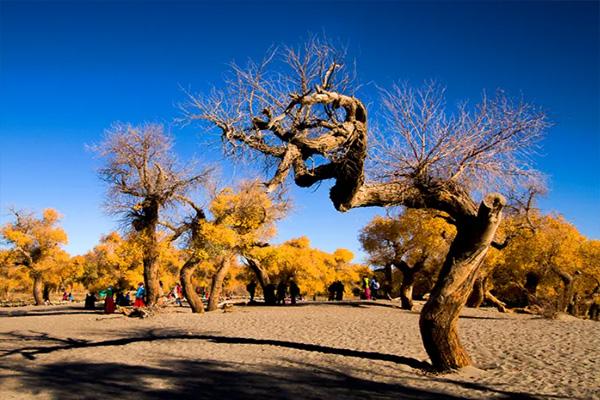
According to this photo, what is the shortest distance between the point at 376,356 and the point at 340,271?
50.8m

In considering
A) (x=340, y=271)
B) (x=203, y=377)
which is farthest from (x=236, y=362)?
(x=340, y=271)

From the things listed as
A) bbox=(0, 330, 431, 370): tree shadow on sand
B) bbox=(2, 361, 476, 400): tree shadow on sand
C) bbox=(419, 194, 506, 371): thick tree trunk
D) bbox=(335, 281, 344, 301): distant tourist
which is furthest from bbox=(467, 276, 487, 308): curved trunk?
bbox=(2, 361, 476, 400): tree shadow on sand

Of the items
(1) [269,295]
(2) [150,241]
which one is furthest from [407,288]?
(2) [150,241]

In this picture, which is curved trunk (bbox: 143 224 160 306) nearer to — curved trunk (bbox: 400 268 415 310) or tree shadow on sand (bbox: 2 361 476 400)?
tree shadow on sand (bbox: 2 361 476 400)

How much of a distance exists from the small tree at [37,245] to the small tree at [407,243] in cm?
2919

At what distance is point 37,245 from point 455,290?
138 feet

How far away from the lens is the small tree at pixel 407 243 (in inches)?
942

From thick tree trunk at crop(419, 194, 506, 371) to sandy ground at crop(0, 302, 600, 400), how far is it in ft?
1.42

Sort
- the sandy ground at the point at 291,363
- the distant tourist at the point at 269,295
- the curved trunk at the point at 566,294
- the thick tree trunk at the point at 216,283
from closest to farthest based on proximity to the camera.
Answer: the sandy ground at the point at 291,363 → the curved trunk at the point at 566,294 → the thick tree trunk at the point at 216,283 → the distant tourist at the point at 269,295

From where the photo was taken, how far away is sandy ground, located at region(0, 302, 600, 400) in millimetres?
7578

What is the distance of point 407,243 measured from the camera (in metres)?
26.1

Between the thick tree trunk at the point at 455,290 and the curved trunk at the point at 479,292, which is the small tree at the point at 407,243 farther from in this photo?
the thick tree trunk at the point at 455,290

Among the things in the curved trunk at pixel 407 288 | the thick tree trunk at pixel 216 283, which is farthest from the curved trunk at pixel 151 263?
the curved trunk at pixel 407 288

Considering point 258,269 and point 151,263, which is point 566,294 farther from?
point 151,263
